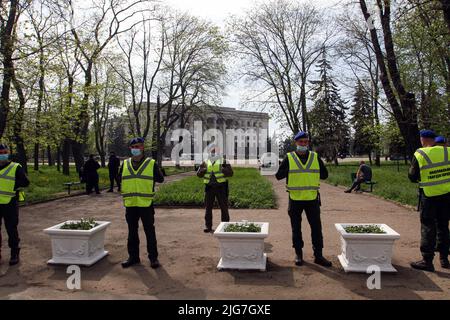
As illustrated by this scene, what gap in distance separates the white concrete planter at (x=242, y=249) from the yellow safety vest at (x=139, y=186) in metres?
1.29

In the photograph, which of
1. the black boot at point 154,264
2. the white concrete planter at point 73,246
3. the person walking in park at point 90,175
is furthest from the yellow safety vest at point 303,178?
the person walking in park at point 90,175

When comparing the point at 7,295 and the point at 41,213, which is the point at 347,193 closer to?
the point at 41,213

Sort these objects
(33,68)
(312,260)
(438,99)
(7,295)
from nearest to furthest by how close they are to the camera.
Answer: (7,295)
(312,260)
(33,68)
(438,99)

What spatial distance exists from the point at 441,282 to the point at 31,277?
5.71 meters

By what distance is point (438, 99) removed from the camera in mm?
16531

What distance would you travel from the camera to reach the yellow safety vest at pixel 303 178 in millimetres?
5781

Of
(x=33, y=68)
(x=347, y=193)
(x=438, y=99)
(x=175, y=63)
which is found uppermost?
(x=175, y=63)

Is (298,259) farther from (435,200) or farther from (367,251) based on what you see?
(435,200)

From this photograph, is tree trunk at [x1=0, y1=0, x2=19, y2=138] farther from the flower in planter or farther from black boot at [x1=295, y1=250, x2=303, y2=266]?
black boot at [x1=295, y1=250, x2=303, y2=266]

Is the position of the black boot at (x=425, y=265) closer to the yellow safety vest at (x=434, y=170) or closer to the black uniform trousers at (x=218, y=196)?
the yellow safety vest at (x=434, y=170)

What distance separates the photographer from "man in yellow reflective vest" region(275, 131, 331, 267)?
19.0 ft

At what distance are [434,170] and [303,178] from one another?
197 centimetres

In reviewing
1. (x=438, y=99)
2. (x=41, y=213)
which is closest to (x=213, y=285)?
(x=41, y=213)

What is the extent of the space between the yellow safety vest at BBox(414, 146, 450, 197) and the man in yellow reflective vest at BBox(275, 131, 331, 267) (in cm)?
157
